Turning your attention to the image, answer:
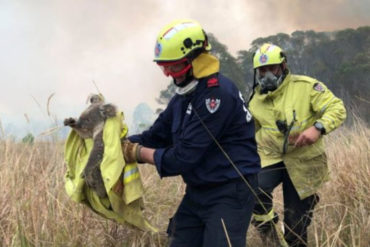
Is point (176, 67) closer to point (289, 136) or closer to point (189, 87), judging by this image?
point (189, 87)

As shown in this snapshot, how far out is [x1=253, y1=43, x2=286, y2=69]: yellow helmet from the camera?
4531 millimetres

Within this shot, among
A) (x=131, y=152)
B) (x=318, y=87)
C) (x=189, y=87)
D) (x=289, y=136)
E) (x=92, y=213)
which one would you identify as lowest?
(x=92, y=213)

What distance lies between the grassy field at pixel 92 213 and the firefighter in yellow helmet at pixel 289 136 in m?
0.21

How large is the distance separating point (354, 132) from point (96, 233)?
3.62 metres

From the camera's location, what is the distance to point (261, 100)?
15.2 feet

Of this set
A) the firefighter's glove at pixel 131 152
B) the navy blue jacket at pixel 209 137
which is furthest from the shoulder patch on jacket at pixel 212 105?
the firefighter's glove at pixel 131 152

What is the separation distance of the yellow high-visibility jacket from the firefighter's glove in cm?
170

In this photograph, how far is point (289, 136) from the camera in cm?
439

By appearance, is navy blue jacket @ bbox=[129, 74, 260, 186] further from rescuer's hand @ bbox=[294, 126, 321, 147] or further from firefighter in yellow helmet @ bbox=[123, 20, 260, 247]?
rescuer's hand @ bbox=[294, 126, 321, 147]

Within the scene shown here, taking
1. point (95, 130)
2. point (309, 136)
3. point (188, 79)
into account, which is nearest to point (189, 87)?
point (188, 79)

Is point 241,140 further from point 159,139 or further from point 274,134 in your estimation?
point 274,134

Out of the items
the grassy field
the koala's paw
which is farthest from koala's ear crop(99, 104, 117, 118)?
the grassy field

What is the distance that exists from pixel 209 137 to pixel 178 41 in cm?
60

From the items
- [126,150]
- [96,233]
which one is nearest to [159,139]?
[126,150]
